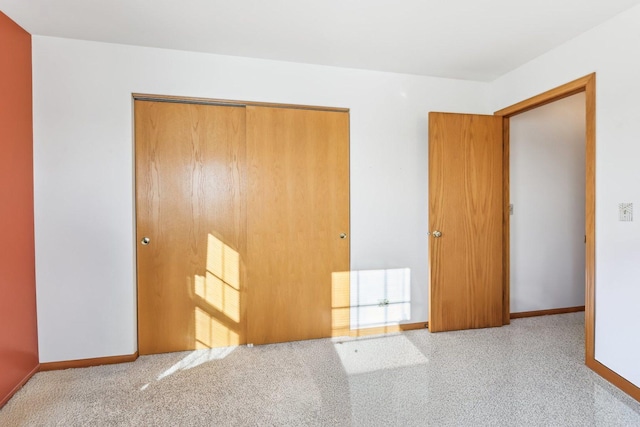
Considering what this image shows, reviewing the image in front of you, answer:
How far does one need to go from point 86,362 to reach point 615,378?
146 inches

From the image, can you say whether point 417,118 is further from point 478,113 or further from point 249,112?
point 249,112

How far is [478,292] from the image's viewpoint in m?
3.15

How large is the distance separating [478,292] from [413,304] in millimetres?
625

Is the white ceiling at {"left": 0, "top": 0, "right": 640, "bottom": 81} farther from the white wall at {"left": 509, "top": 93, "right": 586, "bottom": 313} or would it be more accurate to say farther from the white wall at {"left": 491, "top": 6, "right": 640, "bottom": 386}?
the white wall at {"left": 509, "top": 93, "right": 586, "bottom": 313}

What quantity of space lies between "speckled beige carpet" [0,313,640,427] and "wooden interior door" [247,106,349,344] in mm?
279

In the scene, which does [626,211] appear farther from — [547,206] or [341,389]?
[341,389]

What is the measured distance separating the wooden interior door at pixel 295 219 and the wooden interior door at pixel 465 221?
84 cm

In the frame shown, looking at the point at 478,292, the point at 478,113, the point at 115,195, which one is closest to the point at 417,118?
the point at 478,113

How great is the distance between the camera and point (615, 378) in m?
2.17

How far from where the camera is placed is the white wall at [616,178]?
6.80 feet

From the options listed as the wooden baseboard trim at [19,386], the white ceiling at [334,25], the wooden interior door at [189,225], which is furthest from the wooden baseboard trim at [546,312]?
the wooden baseboard trim at [19,386]

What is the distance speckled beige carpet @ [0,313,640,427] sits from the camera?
1.87 metres

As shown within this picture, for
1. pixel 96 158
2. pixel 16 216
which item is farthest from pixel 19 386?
pixel 96 158

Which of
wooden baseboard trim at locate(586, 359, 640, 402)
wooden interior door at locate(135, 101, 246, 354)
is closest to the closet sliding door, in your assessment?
wooden interior door at locate(135, 101, 246, 354)
